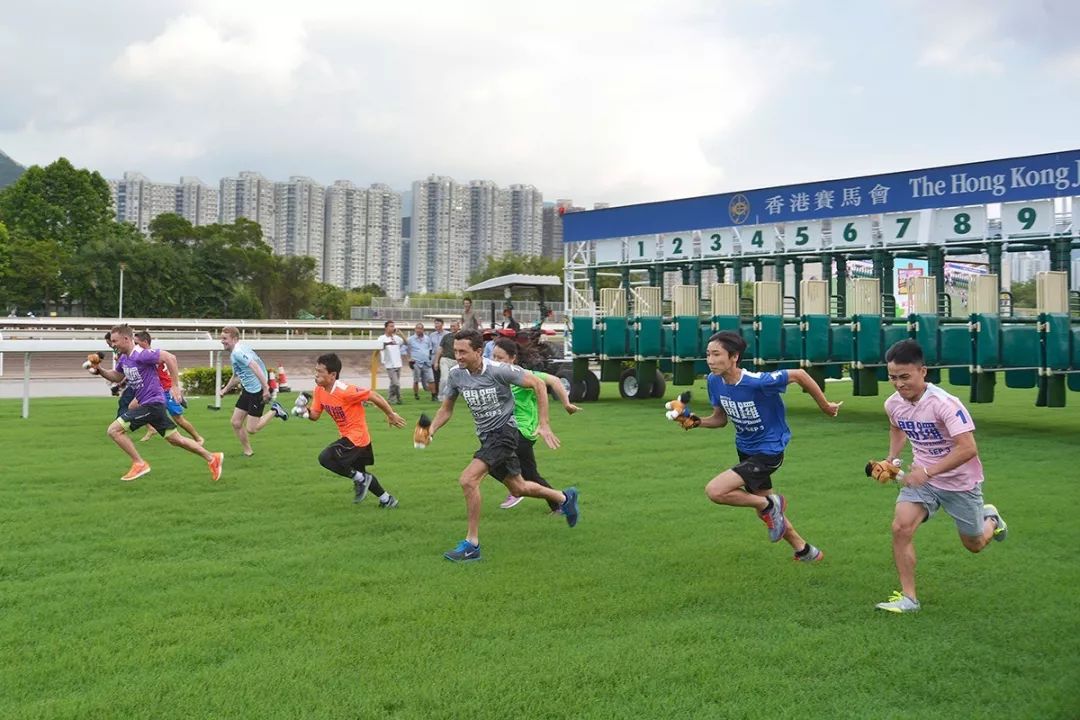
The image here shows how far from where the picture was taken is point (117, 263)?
61000 mm

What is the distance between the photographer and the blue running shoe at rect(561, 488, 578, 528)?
909 centimetres

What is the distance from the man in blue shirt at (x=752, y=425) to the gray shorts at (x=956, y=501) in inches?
38.6

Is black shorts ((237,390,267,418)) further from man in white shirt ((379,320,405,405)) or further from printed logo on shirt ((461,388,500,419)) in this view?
man in white shirt ((379,320,405,405))

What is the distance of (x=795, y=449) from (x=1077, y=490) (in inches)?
163

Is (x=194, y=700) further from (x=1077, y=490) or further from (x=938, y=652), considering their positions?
(x=1077, y=490)

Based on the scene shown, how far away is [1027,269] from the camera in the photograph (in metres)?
19.1

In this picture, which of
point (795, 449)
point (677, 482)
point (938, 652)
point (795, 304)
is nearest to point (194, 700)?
point (938, 652)

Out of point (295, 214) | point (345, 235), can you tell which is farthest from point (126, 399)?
point (345, 235)

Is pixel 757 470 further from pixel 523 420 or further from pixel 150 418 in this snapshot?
pixel 150 418

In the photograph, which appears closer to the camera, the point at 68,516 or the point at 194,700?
the point at 194,700

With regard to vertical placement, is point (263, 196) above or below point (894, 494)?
above

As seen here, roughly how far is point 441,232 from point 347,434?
463 feet

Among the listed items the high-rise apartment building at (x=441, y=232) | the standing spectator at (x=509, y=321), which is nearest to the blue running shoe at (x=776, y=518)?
the standing spectator at (x=509, y=321)

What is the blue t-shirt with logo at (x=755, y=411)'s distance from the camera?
7441mm
